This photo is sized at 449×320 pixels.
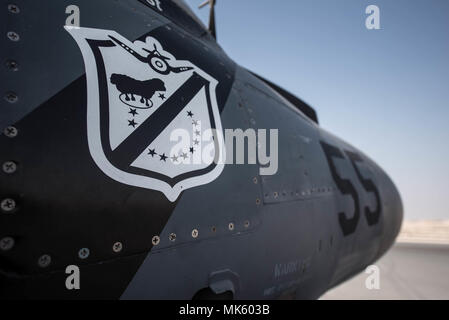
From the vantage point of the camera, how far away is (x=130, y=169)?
119cm

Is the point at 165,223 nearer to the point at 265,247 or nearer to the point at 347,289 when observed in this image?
the point at 265,247

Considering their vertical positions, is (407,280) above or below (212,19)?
below

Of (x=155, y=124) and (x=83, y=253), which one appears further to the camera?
(x=155, y=124)

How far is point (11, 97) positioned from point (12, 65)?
5.5 inches

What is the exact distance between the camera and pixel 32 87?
3.31 ft

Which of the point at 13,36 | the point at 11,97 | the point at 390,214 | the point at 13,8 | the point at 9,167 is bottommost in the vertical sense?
the point at 390,214

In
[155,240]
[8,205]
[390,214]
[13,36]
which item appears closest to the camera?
[8,205]

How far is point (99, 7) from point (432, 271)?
34.6 feet

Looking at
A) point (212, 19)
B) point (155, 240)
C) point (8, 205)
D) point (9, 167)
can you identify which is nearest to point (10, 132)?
point (9, 167)

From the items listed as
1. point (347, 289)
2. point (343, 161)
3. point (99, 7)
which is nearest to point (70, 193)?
point (99, 7)

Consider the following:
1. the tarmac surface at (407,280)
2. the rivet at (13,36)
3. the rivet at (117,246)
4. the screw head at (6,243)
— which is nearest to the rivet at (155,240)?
the rivet at (117,246)

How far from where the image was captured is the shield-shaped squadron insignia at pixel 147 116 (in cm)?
115

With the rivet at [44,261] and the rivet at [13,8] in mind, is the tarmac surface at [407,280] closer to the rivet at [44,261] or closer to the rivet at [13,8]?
the rivet at [44,261]

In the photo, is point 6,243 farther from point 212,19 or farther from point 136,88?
point 212,19
